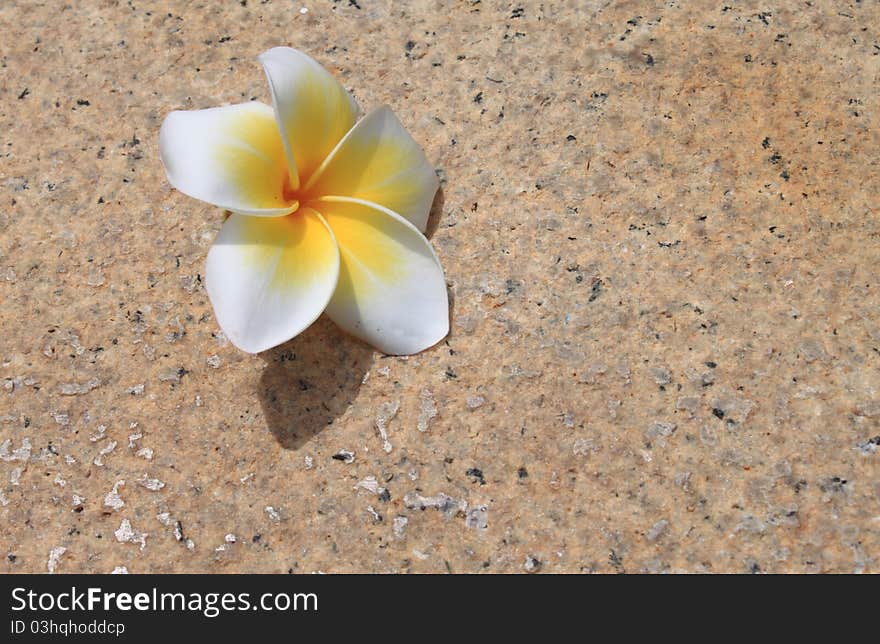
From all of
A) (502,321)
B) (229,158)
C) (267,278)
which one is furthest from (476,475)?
(229,158)

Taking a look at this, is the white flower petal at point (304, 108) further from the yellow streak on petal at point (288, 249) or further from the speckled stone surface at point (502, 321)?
the speckled stone surface at point (502, 321)

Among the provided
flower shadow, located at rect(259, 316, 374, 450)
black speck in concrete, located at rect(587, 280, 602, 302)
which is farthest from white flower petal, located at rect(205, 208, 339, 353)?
black speck in concrete, located at rect(587, 280, 602, 302)

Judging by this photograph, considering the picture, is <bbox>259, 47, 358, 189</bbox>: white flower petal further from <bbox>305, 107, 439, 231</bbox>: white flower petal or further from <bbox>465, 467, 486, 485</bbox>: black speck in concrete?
<bbox>465, 467, 486, 485</bbox>: black speck in concrete

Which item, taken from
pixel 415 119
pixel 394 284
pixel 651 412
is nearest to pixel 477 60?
pixel 415 119

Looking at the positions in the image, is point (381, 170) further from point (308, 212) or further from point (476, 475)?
point (476, 475)

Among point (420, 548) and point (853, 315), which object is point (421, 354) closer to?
point (420, 548)
